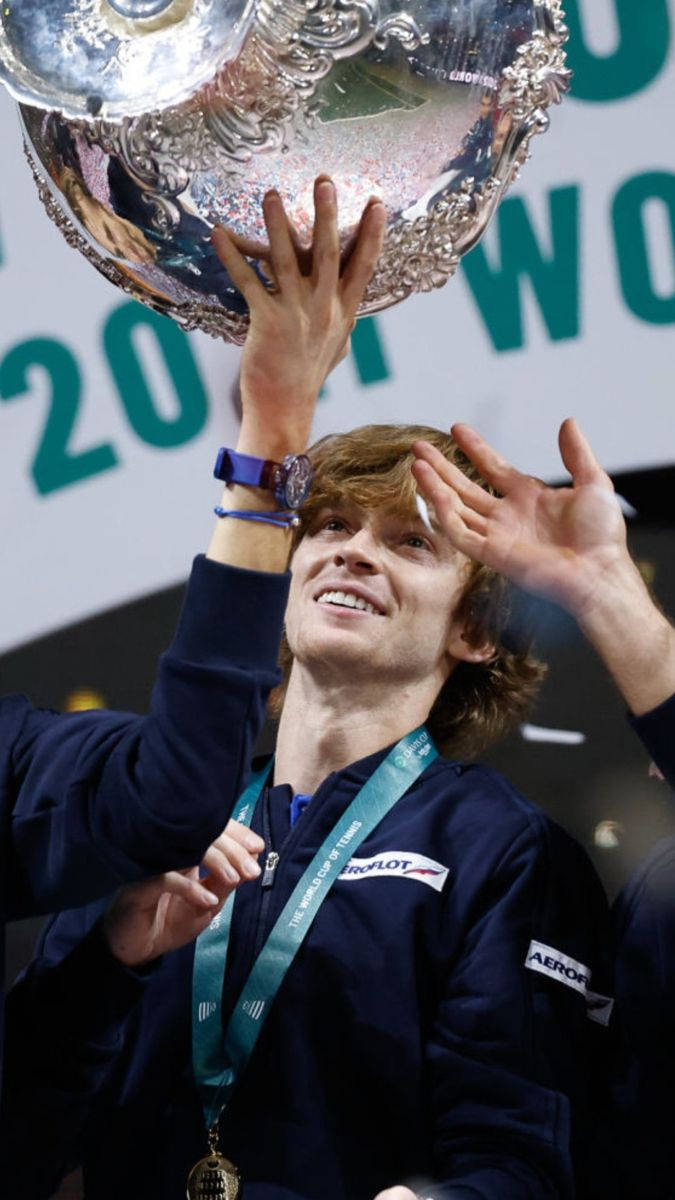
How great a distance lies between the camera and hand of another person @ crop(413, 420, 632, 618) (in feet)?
5.96

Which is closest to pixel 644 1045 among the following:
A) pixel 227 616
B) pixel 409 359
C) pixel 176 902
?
pixel 176 902

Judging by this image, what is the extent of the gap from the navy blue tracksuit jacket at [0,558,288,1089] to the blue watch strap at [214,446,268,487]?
0.09m

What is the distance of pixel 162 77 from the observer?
1450 millimetres

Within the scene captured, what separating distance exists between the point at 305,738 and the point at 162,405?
29.9 inches

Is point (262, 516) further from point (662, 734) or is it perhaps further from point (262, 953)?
point (262, 953)

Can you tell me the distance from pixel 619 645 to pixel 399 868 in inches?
15.9

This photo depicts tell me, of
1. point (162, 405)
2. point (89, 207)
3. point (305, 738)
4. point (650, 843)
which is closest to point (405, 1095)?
point (305, 738)

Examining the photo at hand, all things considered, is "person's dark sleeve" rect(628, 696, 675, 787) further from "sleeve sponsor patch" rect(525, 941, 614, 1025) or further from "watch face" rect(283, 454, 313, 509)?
"watch face" rect(283, 454, 313, 509)

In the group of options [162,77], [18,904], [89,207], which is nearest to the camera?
[162,77]

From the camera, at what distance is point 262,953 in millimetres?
1983

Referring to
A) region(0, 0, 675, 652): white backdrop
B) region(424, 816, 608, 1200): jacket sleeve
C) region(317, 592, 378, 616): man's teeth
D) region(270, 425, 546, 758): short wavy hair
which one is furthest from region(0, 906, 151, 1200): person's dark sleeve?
region(0, 0, 675, 652): white backdrop

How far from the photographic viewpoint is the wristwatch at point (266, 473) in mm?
1588

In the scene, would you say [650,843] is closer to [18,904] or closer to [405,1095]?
[405,1095]

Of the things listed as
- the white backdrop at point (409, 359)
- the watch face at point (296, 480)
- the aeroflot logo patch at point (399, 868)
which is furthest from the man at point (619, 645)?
the white backdrop at point (409, 359)
